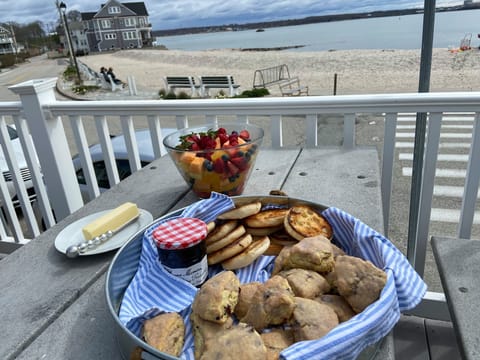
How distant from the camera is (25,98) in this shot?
2396mm

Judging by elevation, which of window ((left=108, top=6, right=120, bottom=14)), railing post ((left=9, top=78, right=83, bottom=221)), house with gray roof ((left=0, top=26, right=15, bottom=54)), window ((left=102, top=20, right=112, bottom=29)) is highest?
window ((left=108, top=6, right=120, bottom=14))

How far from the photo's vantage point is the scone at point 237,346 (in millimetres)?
547

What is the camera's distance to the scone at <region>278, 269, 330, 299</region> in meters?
0.70

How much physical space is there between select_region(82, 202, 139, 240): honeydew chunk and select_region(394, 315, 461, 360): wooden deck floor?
4.92ft

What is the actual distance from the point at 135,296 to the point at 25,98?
2101 millimetres

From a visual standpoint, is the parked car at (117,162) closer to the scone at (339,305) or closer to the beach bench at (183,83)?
the scone at (339,305)

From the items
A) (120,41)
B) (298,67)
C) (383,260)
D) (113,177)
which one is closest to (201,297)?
(383,260)

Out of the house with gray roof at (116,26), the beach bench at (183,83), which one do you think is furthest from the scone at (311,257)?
the house with gray roof at (116,26)

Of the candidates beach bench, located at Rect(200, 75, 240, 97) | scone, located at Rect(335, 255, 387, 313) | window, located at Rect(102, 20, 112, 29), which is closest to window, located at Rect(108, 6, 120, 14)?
window, located at Rect(102, 20, 112, 29)

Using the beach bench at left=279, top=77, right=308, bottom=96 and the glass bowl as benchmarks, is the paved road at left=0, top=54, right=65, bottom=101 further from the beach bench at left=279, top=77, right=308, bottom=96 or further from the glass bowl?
the glass bowl

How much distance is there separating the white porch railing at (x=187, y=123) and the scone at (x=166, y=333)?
1449 millimetres

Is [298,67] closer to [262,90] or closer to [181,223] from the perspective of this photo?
[262,90]

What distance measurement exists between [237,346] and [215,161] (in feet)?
2.64

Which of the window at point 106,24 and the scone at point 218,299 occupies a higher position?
the window at point 106,24
